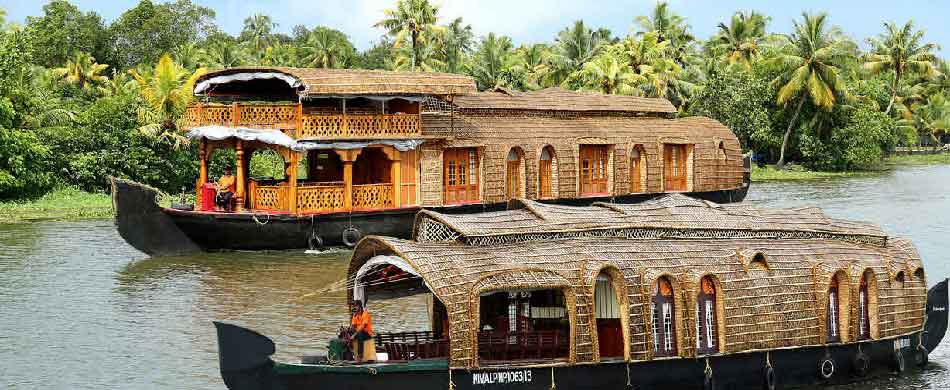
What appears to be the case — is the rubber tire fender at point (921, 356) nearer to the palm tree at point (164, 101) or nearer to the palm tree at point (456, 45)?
the palm tree at point (164, 101)

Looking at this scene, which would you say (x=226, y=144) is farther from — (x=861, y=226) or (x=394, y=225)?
(x=861, y=226)

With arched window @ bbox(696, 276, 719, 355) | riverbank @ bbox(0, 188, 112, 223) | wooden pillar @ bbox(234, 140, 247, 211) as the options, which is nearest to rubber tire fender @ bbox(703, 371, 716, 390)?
arched window @ bbox(696, 276, 719, 355)

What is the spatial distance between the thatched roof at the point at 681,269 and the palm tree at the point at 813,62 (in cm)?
2846

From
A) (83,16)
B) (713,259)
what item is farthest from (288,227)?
(83,16)

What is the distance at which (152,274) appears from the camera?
682 inches

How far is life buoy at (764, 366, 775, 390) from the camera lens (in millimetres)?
10297

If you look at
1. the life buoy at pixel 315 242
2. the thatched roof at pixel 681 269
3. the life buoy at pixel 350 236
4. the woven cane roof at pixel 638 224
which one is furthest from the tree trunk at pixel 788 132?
the thatched roof at pixel 681 269

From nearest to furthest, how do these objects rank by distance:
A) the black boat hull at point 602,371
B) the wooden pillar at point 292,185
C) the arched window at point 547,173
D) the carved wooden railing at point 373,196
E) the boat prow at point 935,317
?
the black boat hull at point 602,371
the boat prow at point 935,317
the wooden pillar at point 292,185
the carved wooden railing at point 373,196
the arched window at point 547,173

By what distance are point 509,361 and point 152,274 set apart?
369 inches

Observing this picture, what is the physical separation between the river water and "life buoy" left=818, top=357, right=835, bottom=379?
1.47 ft

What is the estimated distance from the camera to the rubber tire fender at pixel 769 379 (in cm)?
1030

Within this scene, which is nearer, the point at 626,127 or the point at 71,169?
the point at 626,127

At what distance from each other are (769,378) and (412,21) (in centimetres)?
2867

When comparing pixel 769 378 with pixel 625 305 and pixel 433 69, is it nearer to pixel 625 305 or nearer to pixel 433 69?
pixel 625 305
